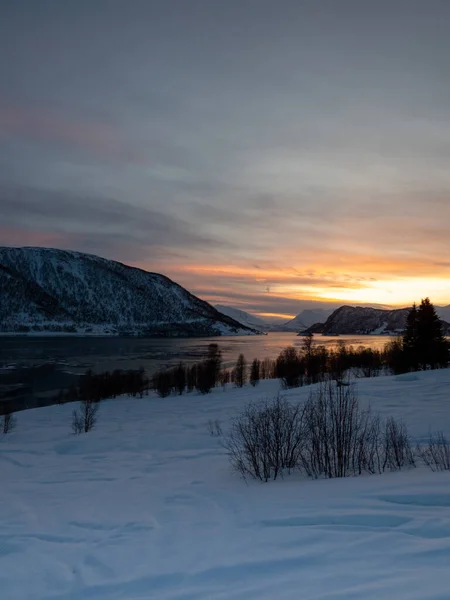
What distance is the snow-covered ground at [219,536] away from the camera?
4.06 metres

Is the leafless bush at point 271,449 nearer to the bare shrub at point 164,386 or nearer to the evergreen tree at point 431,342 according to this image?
the bare shrub at point 164,386

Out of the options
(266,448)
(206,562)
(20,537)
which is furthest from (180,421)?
(206,562)

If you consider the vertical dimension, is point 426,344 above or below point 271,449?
above

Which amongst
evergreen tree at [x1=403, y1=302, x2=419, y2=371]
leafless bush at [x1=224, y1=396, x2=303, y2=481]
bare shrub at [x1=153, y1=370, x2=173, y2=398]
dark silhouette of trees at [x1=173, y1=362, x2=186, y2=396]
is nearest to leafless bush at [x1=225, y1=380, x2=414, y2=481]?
leafless bush at [x1=224, y1=396, x2=303, y2=481]

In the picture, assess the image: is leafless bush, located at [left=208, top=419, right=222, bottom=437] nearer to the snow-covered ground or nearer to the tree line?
the snow-covered ground

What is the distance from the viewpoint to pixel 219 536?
226 inches

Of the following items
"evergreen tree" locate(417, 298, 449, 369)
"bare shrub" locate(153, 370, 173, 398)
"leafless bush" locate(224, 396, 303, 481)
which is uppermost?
"evergreen tree" locate(417, 298, 449, 369)

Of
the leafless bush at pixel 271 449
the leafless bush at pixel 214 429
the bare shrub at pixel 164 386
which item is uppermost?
the leafless bush at pixel 271 449

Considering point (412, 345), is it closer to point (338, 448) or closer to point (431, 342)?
point (431, 342)

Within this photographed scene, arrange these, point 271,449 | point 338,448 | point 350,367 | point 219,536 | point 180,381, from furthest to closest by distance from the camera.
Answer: point 350,367, point 180,381, point 271,449, point 338,448, point 219,536

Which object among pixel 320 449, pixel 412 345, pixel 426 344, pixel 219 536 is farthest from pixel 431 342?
pixel 219 536

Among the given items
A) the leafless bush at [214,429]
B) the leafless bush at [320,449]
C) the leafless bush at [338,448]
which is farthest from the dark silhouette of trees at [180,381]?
the leafless bush at [338,448]

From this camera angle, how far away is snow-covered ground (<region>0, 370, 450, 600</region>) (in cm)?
406

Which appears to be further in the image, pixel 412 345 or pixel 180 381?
pixel 180 381
